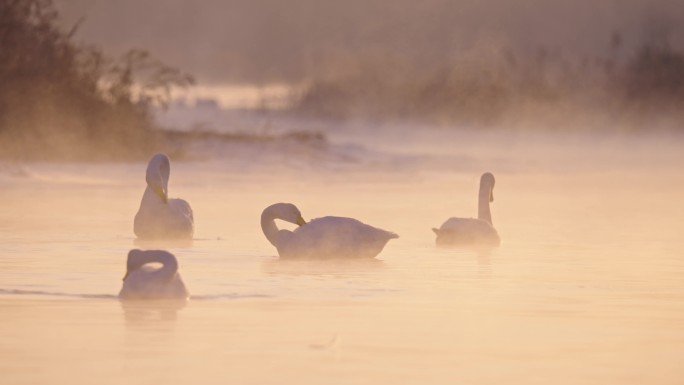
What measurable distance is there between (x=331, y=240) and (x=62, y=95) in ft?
41.3

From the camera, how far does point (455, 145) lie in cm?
3425

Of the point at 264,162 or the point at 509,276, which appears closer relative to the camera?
the point at 509,276

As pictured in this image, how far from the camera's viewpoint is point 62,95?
2441cm

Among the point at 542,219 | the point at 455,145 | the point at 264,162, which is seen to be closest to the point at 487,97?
the point at 455,145

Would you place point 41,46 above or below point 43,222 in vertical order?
above

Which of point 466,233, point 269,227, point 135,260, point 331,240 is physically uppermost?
point 466,233

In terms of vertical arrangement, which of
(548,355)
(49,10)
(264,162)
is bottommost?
(548,355)

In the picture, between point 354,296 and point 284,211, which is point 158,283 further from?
point 284,211

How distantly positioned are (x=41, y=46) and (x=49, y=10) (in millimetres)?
Result: 710

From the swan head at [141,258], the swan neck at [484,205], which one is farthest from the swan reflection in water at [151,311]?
the swan neck at [484,205]

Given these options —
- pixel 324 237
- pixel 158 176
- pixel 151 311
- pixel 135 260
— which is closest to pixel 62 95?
pixel 158 176

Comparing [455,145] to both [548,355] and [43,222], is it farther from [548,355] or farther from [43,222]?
[548,355]

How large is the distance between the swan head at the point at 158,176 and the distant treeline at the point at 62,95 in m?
7.91

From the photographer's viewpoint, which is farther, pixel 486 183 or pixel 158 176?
pixel 486 183
